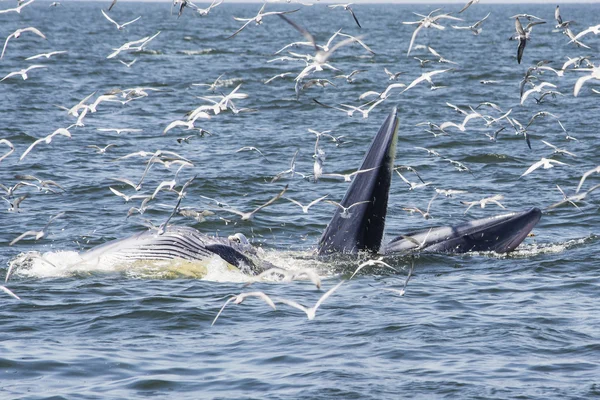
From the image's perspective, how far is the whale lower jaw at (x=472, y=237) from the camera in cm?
1581

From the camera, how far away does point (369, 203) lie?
14594 millimetres

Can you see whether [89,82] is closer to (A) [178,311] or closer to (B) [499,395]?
(A) [178,311]

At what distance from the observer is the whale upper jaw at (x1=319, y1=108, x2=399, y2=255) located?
14430mm

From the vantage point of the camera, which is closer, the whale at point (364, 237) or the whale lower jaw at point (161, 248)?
the whale at point (364, 237)

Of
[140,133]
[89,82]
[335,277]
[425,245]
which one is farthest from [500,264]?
[89,82]

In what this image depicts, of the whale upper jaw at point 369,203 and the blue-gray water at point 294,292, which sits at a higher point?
the whale upper jaw at point 369,203

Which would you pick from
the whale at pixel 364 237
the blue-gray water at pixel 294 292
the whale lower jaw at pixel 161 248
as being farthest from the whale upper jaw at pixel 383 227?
the whale lower jaw at pixel 161 248

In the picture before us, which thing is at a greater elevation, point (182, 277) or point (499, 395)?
point (499, 395)

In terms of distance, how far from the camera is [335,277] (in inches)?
587

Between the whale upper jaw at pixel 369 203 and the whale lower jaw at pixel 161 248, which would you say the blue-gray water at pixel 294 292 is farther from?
the whale upper jaw at pixel 369 203

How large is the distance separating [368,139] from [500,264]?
14.3 meters

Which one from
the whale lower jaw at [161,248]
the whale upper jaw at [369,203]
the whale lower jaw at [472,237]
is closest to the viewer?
the whale upper jaw at [369,203]

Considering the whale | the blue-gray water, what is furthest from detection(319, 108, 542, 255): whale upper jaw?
the blue-gray water

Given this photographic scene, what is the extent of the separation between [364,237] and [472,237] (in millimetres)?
1931
